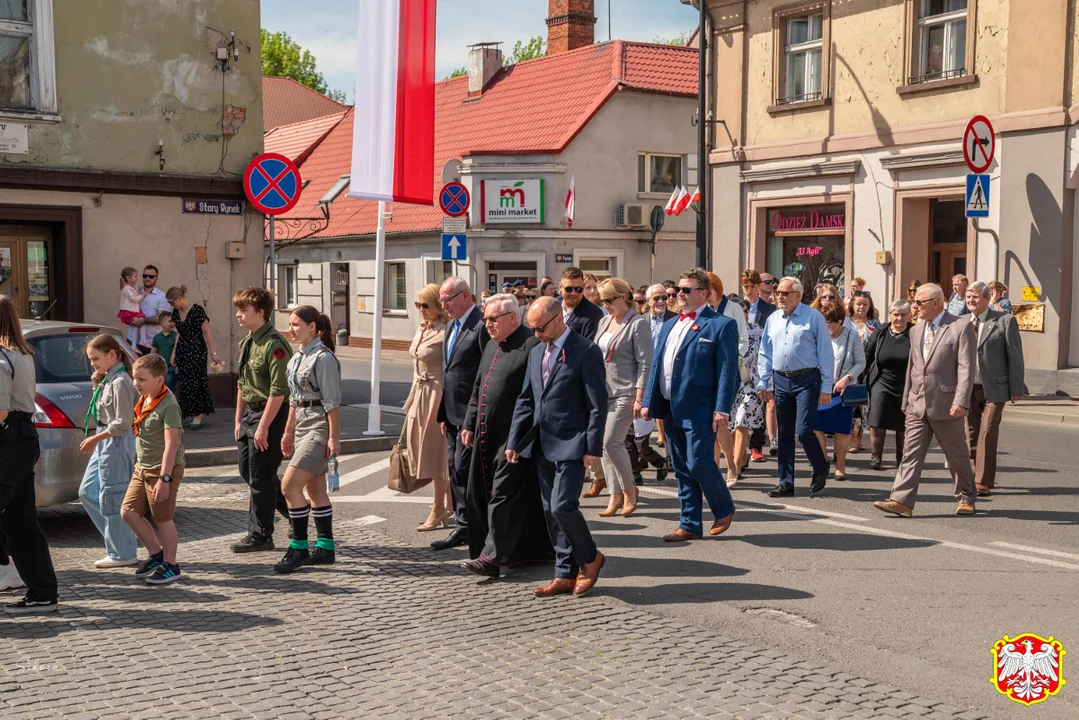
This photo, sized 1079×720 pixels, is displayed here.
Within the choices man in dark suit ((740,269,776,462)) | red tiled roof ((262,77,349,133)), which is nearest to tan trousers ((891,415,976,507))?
man in dark suit ((740,269,776,462))

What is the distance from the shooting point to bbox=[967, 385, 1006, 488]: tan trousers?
10320mm

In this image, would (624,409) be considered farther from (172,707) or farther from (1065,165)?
(1065,165)

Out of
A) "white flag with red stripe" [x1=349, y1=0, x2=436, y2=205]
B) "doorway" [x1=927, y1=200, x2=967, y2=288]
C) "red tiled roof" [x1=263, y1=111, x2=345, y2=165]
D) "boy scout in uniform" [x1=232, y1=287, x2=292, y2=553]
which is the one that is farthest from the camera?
"red tiled roof" [x1=263, y1=111, x2=345, y2=165]

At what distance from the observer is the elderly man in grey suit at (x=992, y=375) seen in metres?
10.3

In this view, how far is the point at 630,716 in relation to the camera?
4.89 meters

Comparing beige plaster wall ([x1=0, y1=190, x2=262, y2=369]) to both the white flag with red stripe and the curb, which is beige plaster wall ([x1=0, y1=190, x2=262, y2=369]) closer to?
the white flag with red stripe

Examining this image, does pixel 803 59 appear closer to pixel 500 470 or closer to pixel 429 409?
pixel 429 409

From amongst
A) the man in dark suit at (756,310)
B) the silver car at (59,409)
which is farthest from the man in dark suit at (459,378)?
the man in dark suit at (756,310)

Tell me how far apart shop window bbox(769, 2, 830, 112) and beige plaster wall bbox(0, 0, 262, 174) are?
10314 millimetres

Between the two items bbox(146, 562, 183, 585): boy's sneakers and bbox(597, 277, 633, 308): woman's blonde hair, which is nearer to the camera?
bbox(146, 562, 183, 585): boy's sneakers

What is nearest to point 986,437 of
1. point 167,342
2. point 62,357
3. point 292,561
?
point 292,561

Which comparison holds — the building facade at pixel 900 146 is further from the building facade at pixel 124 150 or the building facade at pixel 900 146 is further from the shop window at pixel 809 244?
the building facade at pixel 124 150

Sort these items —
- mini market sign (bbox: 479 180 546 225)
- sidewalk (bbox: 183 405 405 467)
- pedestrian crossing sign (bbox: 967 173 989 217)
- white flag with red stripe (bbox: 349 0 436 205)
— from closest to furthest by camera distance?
sidewalk (bbox: 183 405 405 467), white flag with red stripe (bbox: 349 0 436 205), pedestrian crossing sign (bbox: 967 173 989 217), mini market sign (bbox: 479 180 546 225)

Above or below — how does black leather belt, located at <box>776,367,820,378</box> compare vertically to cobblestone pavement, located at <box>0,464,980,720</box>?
above
